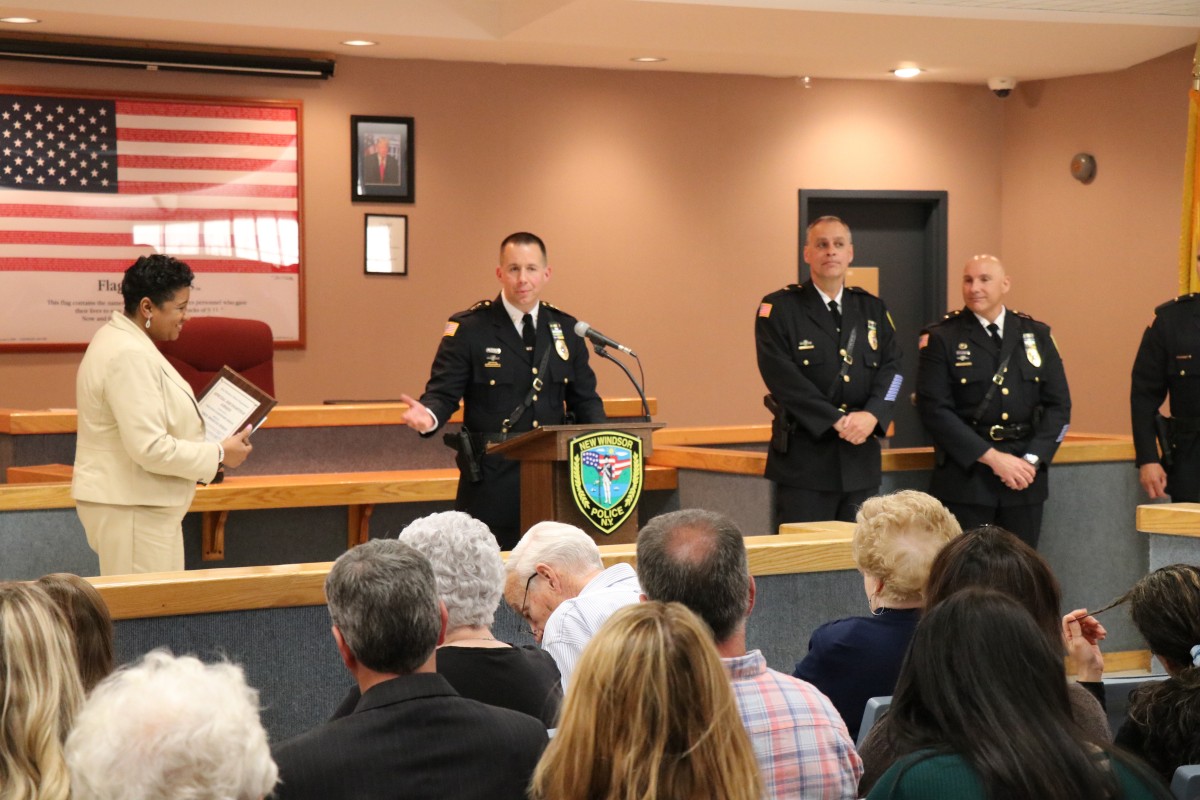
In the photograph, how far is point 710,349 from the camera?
818 centimetres

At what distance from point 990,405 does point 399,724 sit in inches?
143

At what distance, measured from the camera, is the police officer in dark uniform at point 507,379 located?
460 cm

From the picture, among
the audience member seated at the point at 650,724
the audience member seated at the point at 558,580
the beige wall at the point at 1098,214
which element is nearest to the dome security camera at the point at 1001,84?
the beige wall at the point at 1098,214

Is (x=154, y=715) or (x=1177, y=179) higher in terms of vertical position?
(x=1177, y=179)

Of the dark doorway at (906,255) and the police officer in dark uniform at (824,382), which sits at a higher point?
the dark doorway at (906,255)

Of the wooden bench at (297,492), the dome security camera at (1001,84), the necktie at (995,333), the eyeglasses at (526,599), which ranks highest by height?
the dome security camera at (1001,84)

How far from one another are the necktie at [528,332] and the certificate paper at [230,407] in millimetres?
969

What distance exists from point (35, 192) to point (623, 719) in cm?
615

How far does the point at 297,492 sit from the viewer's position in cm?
489

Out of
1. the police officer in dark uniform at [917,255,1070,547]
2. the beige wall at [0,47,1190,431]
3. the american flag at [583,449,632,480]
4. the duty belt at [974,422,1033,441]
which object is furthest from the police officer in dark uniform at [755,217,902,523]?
the beige wall at [0,47,1190,431]

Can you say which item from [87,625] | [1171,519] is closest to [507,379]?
[1171,519]

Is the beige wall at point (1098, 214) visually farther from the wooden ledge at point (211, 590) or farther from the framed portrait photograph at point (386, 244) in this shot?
the wooden ledge at point (211, 590)

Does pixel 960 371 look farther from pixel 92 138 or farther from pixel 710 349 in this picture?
pixel 92 138

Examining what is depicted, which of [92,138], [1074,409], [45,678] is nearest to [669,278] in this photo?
[1074,409]
